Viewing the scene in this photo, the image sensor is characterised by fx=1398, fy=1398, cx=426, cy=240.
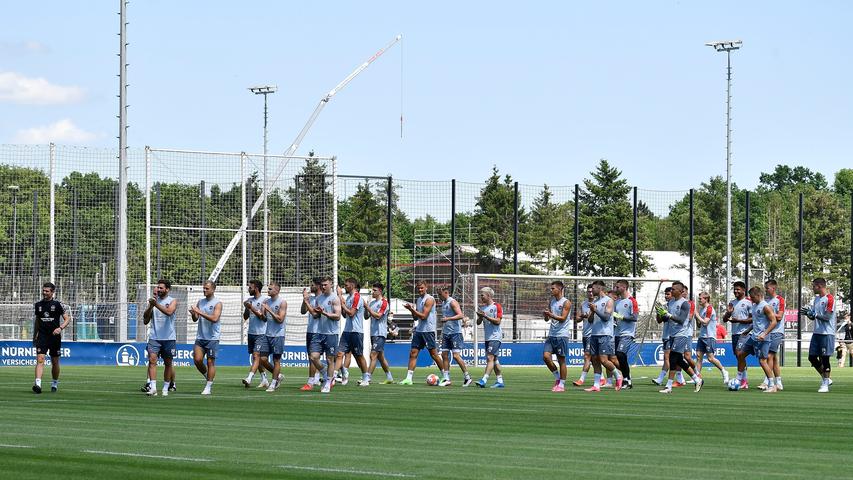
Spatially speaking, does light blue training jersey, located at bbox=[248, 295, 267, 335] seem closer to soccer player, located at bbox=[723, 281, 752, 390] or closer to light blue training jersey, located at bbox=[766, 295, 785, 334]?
soccer player, located at bbox=[723, 281, 752, 390]

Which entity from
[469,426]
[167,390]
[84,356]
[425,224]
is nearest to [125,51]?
[84,356]

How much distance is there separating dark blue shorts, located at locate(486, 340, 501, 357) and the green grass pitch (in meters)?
2.06

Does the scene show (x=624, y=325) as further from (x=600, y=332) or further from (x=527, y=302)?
(x=527, y=302)

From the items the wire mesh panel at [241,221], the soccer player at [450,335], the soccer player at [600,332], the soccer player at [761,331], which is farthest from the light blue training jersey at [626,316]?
the wire mesh panel at [241,221]

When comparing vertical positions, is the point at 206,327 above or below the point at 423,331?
above

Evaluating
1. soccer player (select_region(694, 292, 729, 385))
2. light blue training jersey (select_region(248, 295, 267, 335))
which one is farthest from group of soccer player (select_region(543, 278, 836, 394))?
light blue training jersey (select_region(248, 295, 267, 335))

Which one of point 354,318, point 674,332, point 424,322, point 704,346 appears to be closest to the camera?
point 354,318

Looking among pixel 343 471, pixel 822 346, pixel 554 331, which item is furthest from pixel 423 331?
pixel 343 471

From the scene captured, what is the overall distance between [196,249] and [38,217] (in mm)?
5214

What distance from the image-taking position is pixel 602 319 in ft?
88.4

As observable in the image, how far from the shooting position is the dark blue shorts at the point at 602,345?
27.0 metres

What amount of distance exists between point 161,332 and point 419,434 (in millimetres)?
9100

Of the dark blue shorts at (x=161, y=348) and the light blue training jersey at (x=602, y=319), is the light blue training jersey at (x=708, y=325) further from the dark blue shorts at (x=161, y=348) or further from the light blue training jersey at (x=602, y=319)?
the dark blue shorts at (x=161, y=348)

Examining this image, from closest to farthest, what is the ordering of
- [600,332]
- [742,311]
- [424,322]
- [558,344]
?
[600,332] < [558,344] < [742,311] < [424,322]
